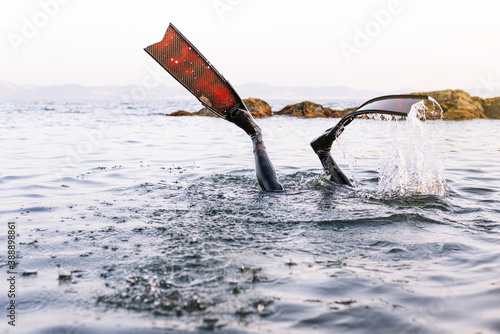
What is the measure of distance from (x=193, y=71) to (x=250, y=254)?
11.9 ft

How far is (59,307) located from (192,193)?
12.3ft

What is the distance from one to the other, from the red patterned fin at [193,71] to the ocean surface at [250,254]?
149 centimetres

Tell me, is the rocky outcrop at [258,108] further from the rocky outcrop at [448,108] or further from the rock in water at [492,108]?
the rock in water at [492,108]

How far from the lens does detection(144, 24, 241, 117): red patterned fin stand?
6.37 metres

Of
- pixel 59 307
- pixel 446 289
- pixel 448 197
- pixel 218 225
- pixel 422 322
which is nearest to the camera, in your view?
pixel 422 322

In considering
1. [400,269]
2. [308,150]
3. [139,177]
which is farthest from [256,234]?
[308,150]

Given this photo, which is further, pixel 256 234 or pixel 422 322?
pixel 256 234

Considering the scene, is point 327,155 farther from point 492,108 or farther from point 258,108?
point 492,108

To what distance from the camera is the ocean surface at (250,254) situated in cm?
282

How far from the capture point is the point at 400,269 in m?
3.60

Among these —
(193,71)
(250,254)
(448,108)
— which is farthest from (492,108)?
(250,254)

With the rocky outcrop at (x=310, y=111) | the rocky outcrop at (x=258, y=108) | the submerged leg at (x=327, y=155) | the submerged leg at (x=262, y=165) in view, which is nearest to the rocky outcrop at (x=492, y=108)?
the rocky outcrop at (x=310, y=111)

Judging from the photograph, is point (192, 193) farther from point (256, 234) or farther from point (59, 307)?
point (59, 307)

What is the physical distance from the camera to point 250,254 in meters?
3.90
